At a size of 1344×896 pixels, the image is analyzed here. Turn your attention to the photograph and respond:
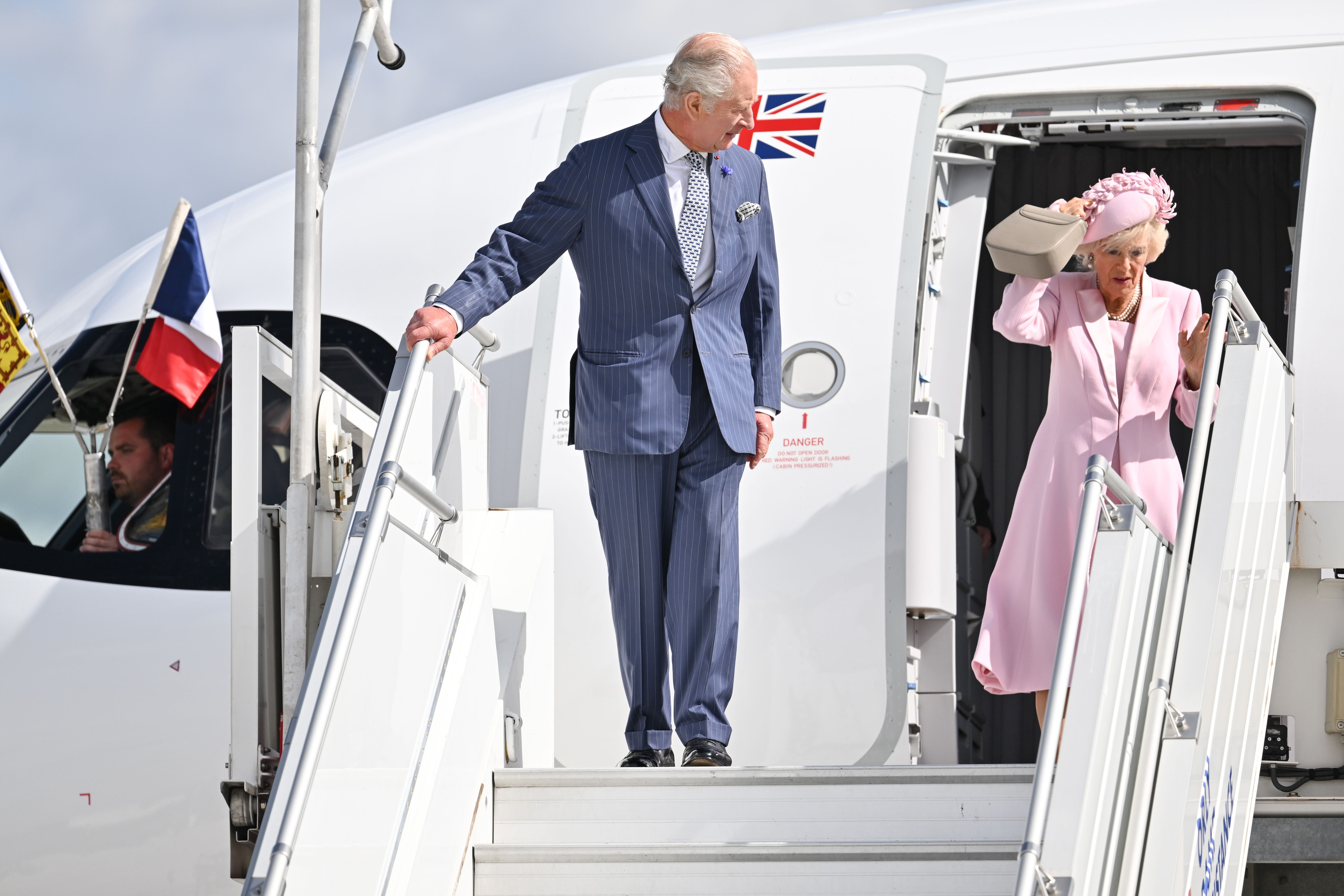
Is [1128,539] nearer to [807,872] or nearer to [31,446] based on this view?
[807,872]

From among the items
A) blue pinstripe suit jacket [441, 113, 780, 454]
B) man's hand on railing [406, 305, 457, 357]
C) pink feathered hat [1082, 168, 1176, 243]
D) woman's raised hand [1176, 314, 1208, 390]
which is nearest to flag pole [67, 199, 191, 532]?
blue pinstripe suit jacket [441, 113, 780, 454]

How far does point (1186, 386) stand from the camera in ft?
13.3

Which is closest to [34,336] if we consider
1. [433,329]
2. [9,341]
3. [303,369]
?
[9,341]

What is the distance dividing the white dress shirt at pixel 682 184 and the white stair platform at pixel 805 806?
1196mm

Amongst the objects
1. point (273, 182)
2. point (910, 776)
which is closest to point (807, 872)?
point (910, 776)

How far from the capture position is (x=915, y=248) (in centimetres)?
470

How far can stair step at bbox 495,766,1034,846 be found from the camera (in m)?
3.38

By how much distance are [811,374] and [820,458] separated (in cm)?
28

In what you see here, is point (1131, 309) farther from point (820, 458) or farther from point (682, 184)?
point (682, 184)

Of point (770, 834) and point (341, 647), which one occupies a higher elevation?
point (341, 647)

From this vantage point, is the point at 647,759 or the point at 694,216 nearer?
the point at 647,759

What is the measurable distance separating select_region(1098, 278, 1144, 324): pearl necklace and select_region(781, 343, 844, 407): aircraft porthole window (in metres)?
0.87

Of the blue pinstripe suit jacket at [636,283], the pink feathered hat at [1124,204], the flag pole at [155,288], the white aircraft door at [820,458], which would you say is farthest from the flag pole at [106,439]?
the pink feathered hat at [1124,204]

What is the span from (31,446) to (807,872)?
3.05 m
